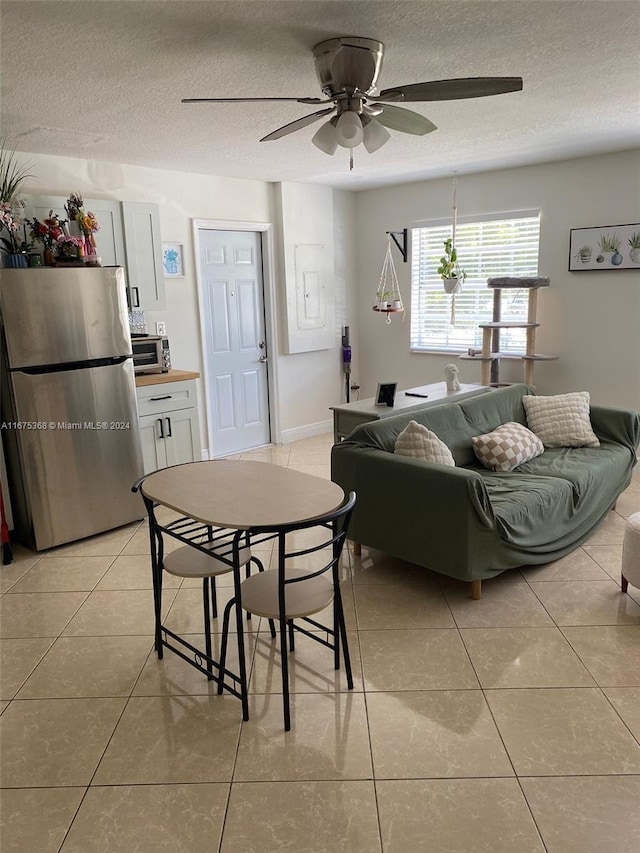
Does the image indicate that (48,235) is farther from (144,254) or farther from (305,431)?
(305,431)

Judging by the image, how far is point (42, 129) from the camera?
142 inches

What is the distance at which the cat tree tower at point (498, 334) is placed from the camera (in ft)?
17.1

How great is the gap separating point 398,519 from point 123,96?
2488 millimetres

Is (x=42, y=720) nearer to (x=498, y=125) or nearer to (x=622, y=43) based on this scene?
(x=622, y=43)

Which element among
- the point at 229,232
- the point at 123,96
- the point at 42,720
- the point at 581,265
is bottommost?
the point at 42,720

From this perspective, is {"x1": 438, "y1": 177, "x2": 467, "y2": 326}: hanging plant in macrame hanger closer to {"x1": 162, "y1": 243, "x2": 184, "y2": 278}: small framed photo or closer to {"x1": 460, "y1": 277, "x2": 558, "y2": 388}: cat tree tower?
{"x1": 460, "y1": 277, "x2": 558, "y2": 388}: cat tree tower

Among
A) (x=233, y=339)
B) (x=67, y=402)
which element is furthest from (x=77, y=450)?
(x=233, y=339)

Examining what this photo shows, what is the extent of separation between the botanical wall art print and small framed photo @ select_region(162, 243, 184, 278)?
128 inches

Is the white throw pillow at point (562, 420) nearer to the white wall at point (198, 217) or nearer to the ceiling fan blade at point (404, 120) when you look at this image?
the ceiling fan blade at point (404, 120)

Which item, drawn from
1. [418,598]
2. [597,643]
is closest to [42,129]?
[418,598]

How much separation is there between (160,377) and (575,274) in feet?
11.4

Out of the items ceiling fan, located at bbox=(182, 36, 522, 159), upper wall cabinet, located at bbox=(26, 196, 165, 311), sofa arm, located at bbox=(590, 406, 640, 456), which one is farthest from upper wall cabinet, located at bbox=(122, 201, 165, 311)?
sofa arm, located at bbox=(590, 406, 640, 456)

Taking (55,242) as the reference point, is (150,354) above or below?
below

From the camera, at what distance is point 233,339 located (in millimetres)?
5875
